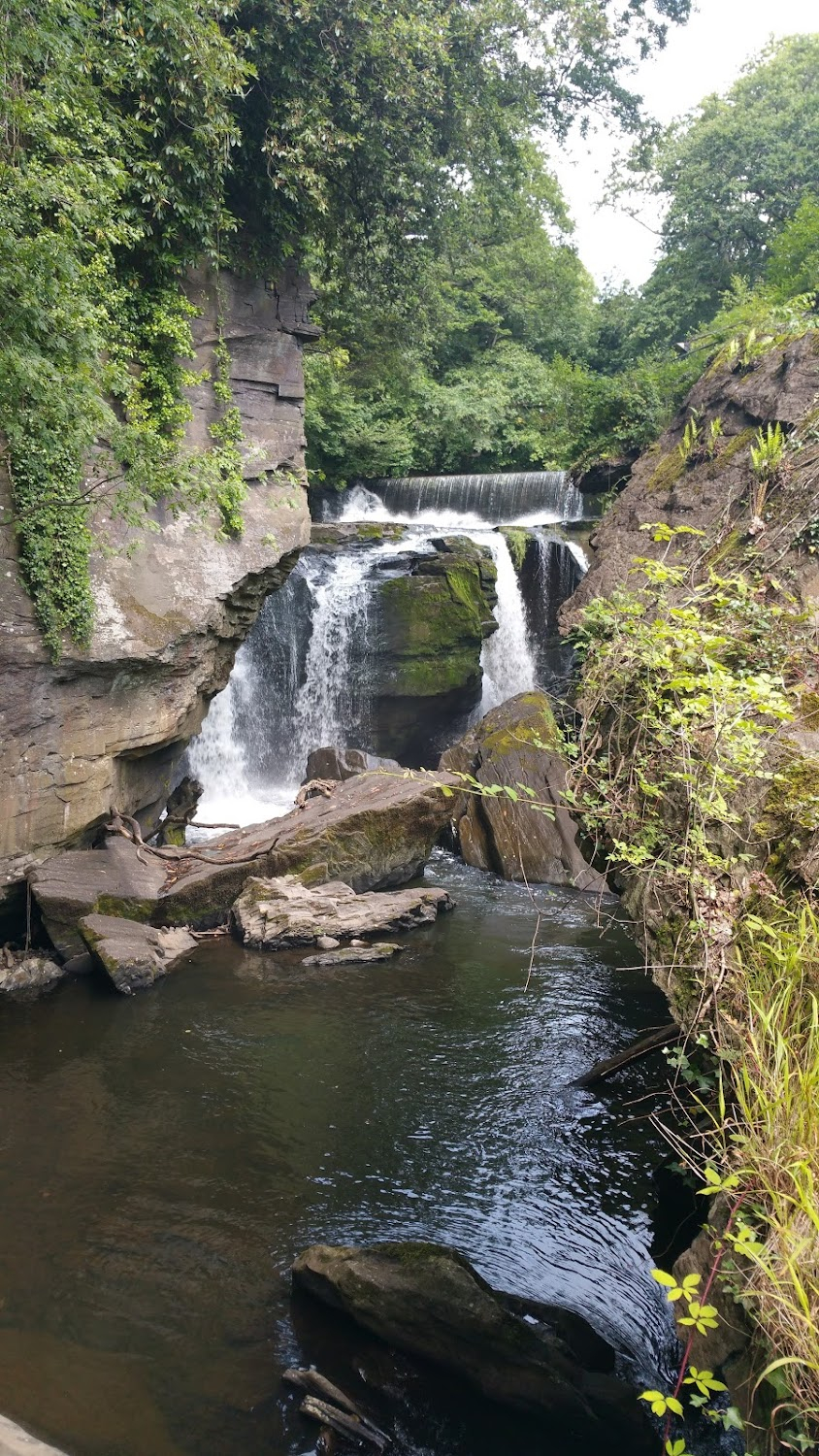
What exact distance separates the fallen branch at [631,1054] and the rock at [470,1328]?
132 cm

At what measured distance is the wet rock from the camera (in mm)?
8062

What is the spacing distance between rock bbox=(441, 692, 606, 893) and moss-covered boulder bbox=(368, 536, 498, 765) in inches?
93.3

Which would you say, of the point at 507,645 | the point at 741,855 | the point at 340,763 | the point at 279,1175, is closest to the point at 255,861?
the point at 340,763

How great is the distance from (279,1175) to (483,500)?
51.2ft

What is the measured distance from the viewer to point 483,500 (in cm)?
1866

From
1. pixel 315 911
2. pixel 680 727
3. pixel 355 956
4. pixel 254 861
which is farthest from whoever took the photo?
pixel 254 861

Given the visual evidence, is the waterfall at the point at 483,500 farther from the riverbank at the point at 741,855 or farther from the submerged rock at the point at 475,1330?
the submerged rock at the point at 475,1330

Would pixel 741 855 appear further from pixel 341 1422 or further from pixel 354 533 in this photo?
pixel 354 533

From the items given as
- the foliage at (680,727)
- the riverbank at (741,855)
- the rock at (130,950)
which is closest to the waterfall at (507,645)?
the rock at (130,950)

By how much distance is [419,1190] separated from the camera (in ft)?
15.9

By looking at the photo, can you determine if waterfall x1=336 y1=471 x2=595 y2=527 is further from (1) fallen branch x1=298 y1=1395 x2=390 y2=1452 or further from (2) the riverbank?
(1) fallen branch x1=298 y1=1395 x2=390 y2=1452

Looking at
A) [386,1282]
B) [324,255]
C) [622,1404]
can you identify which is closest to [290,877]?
[386,1282]

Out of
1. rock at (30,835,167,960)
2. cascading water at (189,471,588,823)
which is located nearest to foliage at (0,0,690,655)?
rock at (30,835,167,960)

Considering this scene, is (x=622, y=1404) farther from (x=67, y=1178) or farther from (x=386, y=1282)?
(x=67, y=1178)
